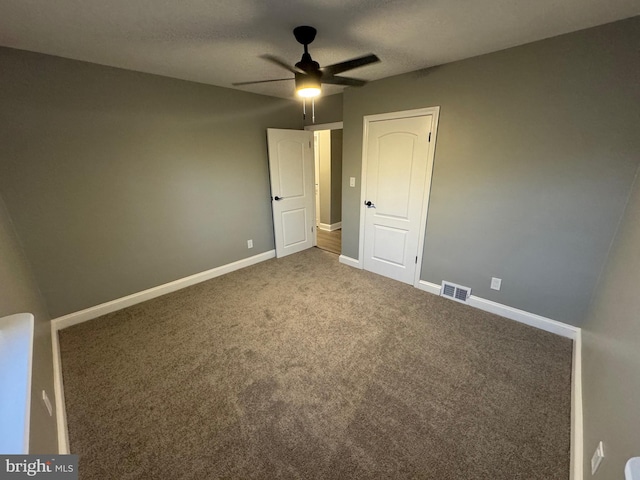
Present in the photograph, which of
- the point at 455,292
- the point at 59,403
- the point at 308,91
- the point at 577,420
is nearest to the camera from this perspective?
the point at 577,420

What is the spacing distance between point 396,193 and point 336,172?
2336mm

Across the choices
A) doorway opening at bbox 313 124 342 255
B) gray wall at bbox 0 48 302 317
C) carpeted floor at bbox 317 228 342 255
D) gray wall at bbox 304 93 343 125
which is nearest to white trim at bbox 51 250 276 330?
gray wall at bbox 0 48 302 317

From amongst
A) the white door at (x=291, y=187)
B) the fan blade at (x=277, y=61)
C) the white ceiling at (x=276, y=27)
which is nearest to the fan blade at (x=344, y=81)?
the white ceiling at (x=276, y=27)

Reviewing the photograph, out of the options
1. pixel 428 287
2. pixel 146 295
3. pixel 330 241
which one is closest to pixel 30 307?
pixel 146 295

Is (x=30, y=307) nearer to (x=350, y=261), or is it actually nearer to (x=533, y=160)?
(x=350, y=261)

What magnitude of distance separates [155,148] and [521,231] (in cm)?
358

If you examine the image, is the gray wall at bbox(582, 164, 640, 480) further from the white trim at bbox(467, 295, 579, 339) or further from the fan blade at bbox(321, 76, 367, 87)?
the fan blade at bbox(321, 76, 367, 87)

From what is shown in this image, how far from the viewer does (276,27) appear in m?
1.69

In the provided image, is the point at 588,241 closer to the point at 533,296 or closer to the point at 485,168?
the point at 533,296

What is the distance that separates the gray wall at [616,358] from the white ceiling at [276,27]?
51.0 inches

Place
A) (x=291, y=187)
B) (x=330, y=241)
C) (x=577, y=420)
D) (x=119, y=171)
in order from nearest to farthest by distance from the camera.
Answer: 1. (x=577, y=420)
2. (x=119, y=171)
3. (x=291, y=187)
4. (x=330, y=241)

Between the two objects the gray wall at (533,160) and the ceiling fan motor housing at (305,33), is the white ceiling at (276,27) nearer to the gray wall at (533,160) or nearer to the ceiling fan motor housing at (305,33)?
the ceiling fan motor housing at (305,33)

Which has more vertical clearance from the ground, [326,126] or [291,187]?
[326,126]

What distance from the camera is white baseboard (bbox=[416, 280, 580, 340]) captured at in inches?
87.0
